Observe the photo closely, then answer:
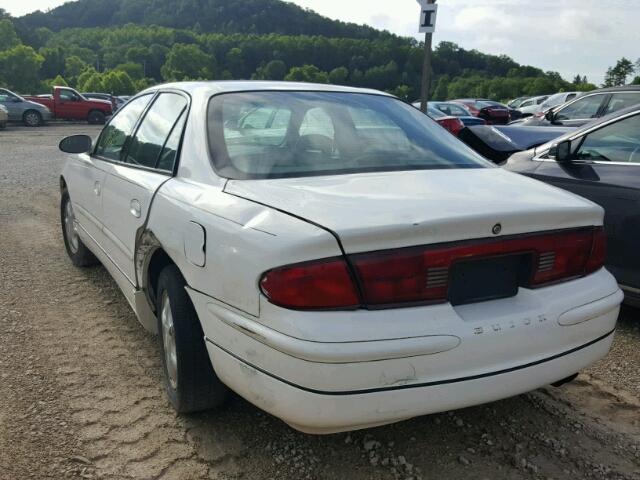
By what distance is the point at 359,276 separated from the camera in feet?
6.34

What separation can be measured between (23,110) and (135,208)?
25.9m

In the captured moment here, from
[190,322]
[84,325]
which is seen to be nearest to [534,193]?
[190,322]

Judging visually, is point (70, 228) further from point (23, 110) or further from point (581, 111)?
point (23, 110)

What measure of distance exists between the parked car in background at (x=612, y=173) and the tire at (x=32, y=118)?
25.9 meters

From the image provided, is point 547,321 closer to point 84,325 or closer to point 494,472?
point 494,472

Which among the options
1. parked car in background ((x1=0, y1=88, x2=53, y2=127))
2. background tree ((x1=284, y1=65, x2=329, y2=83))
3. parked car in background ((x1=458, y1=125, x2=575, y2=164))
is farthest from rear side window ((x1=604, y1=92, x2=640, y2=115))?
background tree ((x1=284, y1=65, x2=329, y2=83))

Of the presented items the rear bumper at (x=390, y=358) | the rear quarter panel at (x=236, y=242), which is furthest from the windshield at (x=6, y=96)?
the rear bumper at (x=390, y=358)

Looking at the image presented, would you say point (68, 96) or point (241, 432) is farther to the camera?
point (68, 96)

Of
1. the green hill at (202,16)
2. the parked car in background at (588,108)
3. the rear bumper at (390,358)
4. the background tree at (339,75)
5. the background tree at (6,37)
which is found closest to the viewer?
the rear bumper at (390,358)

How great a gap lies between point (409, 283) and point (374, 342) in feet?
0.79

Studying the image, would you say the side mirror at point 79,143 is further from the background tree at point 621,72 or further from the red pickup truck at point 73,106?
the background tree at point 621,72

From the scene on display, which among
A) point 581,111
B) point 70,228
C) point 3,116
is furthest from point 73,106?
point 70,228

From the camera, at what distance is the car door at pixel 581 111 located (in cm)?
859

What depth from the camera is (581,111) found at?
9.19 metres
